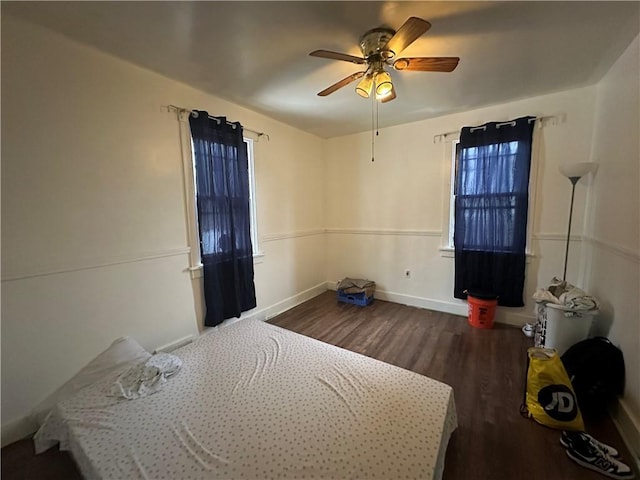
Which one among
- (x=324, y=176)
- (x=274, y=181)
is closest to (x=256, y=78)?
(x=274, y=181)

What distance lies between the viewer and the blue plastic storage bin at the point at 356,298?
3701 millimetres

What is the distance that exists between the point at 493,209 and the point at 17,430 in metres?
4.36

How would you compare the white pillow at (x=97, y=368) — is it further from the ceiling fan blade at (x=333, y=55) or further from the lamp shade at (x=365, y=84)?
the lamp shade at (x=365, y=84)

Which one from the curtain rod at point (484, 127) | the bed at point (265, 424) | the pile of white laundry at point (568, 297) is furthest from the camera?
the curtain rod at point (484, 127)

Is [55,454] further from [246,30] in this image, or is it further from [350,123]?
[350,123]

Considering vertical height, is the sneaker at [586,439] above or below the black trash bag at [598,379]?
below

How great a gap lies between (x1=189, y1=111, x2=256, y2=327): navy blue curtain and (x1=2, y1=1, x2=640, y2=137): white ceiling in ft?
1.33

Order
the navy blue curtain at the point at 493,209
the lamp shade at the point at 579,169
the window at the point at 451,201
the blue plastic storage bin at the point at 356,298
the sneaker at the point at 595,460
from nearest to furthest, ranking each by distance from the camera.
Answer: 1. the sneaker at the point at 595,460
2. the lamp shade at the point at 579,169
3. the navy blue curtain at the point at 493,209
4. the window at the point at 451,201
5. the blue plastic storage bin at the point at 356,298

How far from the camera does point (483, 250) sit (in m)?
3.04

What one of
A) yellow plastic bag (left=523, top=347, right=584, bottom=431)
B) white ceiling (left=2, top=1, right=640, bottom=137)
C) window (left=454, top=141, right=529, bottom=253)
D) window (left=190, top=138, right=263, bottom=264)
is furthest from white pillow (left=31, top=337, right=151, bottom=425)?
window (left=454, top=141, right=529, bottom=253)

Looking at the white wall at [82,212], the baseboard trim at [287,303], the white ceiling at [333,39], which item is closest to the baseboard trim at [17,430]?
the white wall at [82,212]

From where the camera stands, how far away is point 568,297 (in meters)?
2.09

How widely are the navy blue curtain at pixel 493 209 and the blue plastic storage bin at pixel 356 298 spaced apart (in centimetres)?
120

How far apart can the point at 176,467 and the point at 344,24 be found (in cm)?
250
